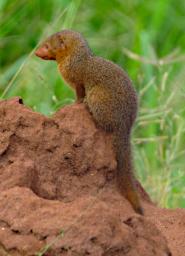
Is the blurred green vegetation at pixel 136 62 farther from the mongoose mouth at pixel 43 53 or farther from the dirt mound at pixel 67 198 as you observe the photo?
the dirt mound at pixel 67 198

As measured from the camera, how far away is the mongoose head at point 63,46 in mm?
5004

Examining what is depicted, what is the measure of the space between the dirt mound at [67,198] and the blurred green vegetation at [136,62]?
4.09ft

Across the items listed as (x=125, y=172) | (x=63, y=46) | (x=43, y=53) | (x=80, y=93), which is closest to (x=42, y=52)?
(x=43, y=53)

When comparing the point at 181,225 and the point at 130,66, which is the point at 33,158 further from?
the point at 130,66

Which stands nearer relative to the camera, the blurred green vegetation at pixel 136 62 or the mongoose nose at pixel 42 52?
the mongoose nose at pixel 42 52

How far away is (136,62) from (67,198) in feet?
13.2

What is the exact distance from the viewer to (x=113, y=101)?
14.7ft

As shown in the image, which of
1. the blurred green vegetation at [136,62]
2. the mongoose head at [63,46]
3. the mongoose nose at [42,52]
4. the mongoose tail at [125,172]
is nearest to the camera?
the mongoose tail at [125,172]

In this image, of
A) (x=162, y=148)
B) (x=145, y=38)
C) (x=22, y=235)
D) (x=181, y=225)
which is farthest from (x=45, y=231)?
(x=145, y=38)

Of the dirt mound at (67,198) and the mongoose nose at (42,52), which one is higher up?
the mongoose nose at (42,52)

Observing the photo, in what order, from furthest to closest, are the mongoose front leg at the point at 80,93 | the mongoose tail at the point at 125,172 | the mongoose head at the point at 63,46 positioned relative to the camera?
the mongoose head at the point at 63,46
the mongoose front leg at the point at 80,93
the mongoose tail at the point at 125,172

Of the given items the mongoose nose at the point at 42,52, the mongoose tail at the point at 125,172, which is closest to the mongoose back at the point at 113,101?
the mongoose tail at the point at 125,172

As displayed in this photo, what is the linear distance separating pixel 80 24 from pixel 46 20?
24.8 inches

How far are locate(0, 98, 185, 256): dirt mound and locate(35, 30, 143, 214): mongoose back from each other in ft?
0.23
